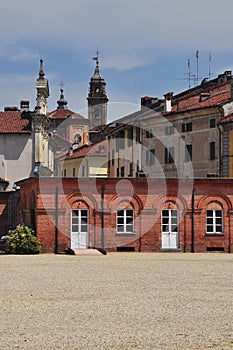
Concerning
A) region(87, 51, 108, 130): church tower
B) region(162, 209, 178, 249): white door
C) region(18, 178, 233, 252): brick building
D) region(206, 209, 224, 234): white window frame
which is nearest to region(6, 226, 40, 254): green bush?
region(18, 178, 233, 252): brick building

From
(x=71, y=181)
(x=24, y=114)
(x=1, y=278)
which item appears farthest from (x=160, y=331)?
(x=24, y=114)

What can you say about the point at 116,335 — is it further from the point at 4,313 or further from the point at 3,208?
the point at 3,208

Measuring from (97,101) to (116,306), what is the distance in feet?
369

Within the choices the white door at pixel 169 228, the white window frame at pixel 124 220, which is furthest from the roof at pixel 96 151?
the white window frame at pixel 124 220

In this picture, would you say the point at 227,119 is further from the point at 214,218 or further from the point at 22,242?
the point at 22,242

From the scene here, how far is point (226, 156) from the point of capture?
5700 cm

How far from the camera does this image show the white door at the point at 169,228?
4166 cm

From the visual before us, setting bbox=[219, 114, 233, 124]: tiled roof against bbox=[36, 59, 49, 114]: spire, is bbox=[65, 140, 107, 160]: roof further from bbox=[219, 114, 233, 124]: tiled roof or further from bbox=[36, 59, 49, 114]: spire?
bbox=[219, 114, 233, 124]: tiled roof

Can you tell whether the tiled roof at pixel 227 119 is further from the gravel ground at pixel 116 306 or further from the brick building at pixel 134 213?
the gravel ground at pixel 116 306

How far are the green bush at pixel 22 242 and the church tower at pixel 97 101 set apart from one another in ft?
288

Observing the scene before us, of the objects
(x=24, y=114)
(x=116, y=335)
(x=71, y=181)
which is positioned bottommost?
(x=116, y=335)

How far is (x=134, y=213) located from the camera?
41562 mm

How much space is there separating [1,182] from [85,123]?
63934 mm

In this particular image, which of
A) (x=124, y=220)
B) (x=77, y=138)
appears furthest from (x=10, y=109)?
(x=77, y=138)
